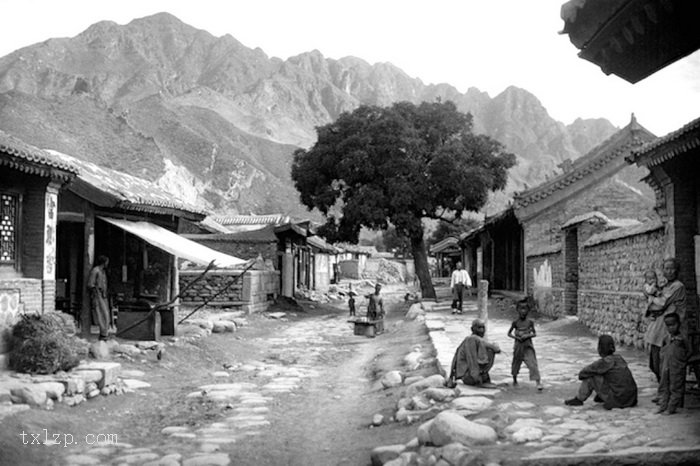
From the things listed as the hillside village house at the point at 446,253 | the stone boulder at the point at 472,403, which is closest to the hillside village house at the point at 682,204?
the stone boulder at the point at 472,403

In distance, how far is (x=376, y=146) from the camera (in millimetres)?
28656

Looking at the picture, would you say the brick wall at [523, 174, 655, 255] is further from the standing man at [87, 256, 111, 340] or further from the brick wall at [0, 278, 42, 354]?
the brick wall at [0, 278, 42, 354]

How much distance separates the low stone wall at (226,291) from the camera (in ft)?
79.4

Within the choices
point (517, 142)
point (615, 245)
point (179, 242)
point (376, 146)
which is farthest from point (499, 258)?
point (517, 142)

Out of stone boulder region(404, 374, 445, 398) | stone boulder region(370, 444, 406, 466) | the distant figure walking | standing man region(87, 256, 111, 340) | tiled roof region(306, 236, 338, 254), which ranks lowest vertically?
stone boulder region(370, 444, 406, 466)


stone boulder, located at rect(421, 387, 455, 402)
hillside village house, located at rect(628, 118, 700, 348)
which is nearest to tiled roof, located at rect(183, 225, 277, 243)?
hillside village house, located at rect(628, 118, 700, 348)

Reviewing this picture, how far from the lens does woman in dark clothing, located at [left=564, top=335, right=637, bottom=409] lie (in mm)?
7633

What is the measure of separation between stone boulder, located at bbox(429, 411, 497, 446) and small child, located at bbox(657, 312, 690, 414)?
1.93 m

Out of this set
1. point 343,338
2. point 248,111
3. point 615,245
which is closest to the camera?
point 615,245

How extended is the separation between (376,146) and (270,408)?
19.7 meters

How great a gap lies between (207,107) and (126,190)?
10169 cm

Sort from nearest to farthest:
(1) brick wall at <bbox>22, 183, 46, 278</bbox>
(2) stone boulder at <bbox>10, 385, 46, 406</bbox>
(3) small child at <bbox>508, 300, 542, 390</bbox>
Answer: (2) stone boulder at <bbox>10, 385, 46, 406</bbox>, (3) small child at <bbox>508, 300, 542, 390</bbox>, (1) brick wall at <bbox>22, 183, 46, 278</bbox>

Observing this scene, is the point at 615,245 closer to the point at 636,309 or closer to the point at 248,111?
the point at 636,309

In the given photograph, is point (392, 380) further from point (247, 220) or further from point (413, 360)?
point (247, 220)
